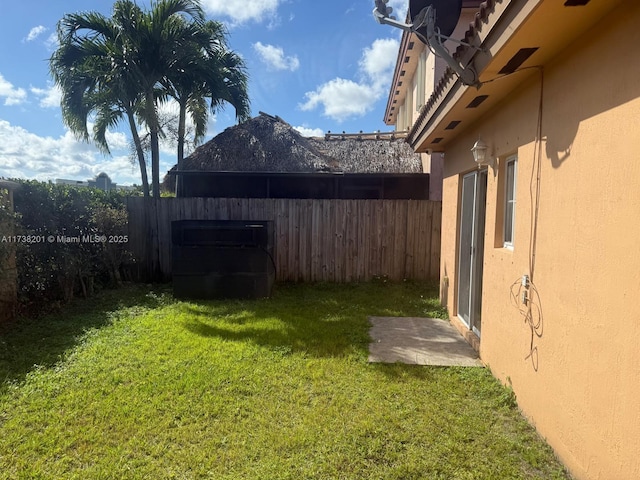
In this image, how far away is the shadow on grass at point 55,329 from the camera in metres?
4.18

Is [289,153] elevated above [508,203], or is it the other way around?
[289,153]

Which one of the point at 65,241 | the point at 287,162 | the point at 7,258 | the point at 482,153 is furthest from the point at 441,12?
the point at 287,162

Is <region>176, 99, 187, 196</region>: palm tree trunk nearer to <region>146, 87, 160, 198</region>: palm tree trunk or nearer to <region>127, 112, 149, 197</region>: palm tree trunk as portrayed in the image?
<region>146, 87, 160, 198</region>: palm tree trunk

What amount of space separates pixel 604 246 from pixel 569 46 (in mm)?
1558

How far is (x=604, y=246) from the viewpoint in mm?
2184

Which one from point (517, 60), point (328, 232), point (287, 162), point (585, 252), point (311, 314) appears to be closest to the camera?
point (585, 252)

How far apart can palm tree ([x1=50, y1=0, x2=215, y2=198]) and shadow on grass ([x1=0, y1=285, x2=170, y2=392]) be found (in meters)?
4.70

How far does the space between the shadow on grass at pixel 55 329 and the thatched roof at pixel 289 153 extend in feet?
18.5

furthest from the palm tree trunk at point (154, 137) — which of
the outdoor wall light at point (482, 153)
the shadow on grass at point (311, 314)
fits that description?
the outdoor wall light at point (482, 153)

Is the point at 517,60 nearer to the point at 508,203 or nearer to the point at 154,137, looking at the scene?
the point at 508,203

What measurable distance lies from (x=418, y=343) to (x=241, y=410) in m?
2.78

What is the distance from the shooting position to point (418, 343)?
5.03 meters

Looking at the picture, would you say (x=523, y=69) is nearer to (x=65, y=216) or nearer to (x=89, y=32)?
(x=65, y=216)

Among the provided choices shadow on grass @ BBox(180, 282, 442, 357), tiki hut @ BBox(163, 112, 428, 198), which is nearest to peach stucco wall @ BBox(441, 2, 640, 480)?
shadow on grass @ BBox(180, 282, 442, 357)
